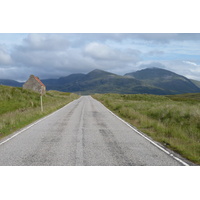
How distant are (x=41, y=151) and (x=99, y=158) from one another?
223 centimetres

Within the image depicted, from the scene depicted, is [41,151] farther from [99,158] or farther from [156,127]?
[156,127]

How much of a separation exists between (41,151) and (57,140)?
198 cm

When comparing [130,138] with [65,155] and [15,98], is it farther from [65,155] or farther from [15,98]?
[15,98]

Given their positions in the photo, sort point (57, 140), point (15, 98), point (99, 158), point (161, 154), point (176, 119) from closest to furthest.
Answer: point (99, 158) < point (161, 154) < point (57, 140) < point (176, 119) < point (15, 98)

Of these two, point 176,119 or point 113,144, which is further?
point 176,119

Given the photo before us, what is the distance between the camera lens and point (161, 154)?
315 inches

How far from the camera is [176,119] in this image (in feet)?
54.6

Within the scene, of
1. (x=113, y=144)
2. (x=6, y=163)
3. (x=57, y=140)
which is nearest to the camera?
(x=6, y=163)

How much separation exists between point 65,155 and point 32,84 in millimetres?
71885

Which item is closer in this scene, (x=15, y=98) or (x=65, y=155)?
(x=65, y=155)

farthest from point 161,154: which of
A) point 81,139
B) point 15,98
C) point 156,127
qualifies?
point 15,98

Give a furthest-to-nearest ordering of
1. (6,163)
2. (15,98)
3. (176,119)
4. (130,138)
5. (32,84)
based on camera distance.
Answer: (32,84)
(15,98)
(176,119)
(130,138)
(6,163)

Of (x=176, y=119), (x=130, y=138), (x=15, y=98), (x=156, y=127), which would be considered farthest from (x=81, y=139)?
(x=15, y=98)
